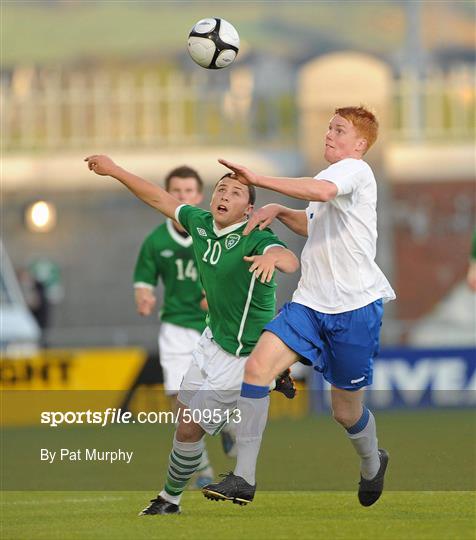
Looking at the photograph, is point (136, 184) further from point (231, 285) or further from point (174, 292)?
point (174, 292)

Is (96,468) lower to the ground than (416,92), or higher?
lower

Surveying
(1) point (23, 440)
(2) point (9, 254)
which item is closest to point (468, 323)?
(2) point (9, 254)

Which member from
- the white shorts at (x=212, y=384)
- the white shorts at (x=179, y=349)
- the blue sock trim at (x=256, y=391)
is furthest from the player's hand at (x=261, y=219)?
the white shorts at (x=179, y=349)

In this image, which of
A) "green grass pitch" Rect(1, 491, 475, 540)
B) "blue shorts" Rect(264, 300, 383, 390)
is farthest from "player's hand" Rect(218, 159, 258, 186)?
"green grass pitch" Rect(1, 491, 475, 540)

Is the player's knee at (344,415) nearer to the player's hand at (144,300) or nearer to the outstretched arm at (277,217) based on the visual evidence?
the outstretched arm at (277,217)

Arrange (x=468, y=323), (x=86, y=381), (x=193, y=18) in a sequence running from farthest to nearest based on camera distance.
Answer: (x=193, y=18), (x=468, y=323), (x=86, y=381)

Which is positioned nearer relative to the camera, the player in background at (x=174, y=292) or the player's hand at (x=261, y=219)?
the player's hand at (x=261, y=219)

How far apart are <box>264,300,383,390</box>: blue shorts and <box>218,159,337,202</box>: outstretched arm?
2.44 feet

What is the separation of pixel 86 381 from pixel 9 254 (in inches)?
437

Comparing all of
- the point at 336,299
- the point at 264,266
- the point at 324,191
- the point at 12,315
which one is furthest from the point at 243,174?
the point at 12,315

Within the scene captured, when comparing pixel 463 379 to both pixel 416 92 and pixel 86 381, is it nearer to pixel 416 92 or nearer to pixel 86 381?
pixel 86 381

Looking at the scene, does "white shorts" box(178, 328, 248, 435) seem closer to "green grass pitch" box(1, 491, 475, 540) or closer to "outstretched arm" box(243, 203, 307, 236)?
"green grass pitch" box(1, 491, 475, 540)

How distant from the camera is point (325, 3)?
44688mm

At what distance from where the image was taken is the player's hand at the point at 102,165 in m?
9.80
